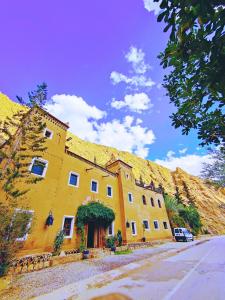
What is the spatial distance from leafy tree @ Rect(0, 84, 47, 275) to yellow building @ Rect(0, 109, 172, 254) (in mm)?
1068

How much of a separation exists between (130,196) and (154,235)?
712 cm

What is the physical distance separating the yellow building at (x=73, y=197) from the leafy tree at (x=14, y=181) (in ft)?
3.50

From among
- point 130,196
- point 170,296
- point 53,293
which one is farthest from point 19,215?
point 130,196

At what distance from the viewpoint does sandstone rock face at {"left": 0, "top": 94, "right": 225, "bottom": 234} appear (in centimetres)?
5688

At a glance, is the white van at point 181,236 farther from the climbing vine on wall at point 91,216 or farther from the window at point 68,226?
the window at point 68,226

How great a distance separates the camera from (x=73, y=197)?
15.1m

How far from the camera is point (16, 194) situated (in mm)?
9578

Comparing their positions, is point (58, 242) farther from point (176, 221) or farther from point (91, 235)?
point (176, 221)

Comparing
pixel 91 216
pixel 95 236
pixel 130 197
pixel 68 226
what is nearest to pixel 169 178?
pixel 130 197

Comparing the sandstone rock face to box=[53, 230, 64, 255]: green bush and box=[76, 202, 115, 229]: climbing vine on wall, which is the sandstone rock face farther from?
box=[53, 230, 64, 255]: green bush

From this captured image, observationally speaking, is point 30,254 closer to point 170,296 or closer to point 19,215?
point 19,215

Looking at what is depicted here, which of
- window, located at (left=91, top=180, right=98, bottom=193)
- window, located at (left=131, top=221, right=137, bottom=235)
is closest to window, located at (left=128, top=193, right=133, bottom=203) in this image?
window, located at (left=131, top=221, right=137, bottom=235)

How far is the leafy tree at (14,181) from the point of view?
8047 mm

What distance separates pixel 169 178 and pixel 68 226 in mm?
75765
